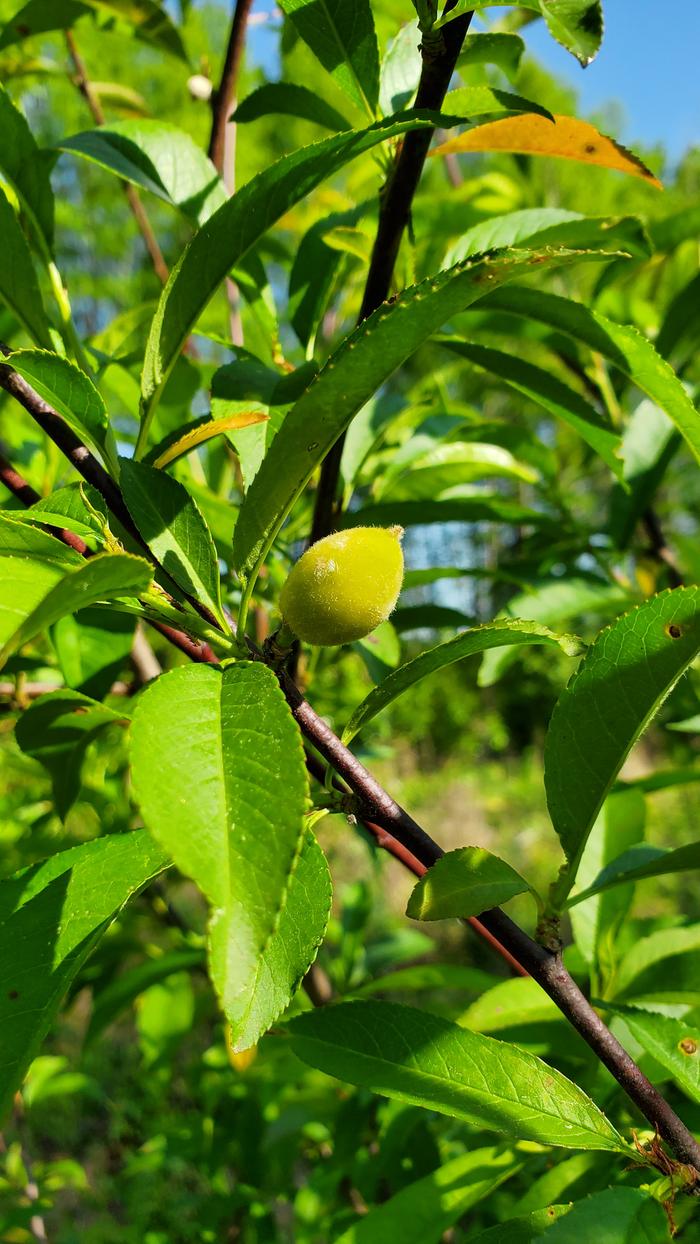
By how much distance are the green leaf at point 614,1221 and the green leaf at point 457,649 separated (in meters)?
0.27

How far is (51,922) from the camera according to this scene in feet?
1.52

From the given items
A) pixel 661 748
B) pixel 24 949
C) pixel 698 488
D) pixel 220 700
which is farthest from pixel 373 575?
pixel 698 488

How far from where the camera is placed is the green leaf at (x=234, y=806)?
321mm

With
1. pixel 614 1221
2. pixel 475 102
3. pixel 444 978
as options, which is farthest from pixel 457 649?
pixel 444 978

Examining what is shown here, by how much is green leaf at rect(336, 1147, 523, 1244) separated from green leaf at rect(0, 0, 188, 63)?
1.07 m

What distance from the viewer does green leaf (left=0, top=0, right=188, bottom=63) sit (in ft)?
2.75

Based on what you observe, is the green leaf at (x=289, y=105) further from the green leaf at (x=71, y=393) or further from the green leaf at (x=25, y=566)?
the green leaf at (x=25, y=566)

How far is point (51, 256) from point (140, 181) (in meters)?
0.11

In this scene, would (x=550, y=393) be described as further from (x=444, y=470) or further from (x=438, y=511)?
(x=444, y=470)

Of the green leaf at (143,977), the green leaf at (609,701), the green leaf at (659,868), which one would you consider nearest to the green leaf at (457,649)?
the green leaf at (609,701)

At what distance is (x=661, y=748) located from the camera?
9086 millimetres

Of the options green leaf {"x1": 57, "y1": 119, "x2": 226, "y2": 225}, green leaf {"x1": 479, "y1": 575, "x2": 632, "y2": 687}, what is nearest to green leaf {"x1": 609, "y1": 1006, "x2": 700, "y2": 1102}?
green leaf {"x1": 479, "y1": 575, "x2": 632, "y2": 687}

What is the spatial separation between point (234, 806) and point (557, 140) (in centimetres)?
57

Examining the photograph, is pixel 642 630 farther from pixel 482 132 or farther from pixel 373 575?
pixel 482 132
